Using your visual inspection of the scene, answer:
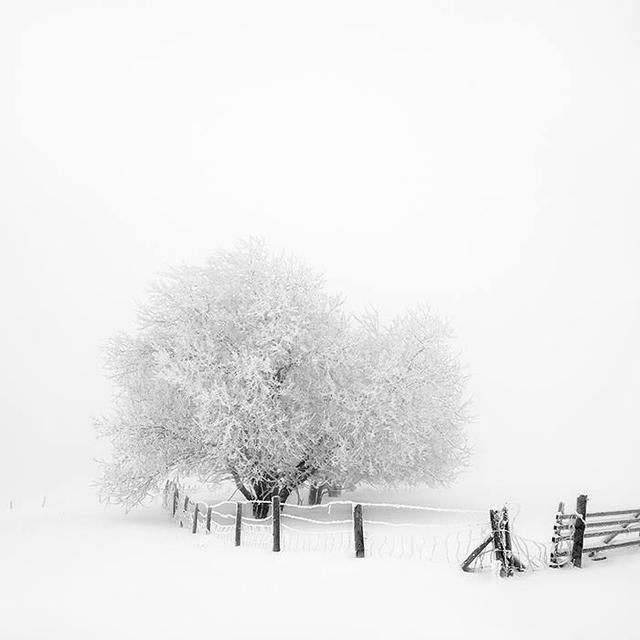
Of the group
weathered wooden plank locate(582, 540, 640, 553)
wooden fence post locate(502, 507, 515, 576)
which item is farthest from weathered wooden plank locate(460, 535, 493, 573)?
weathered wooden plank locate(582, 540, 640, 553)

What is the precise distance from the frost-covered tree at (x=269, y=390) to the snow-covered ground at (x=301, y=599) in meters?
6.85

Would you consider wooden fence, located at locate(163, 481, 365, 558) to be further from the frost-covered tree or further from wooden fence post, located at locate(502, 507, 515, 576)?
wooden fence post, located at locate(502, 507, 515, 576)

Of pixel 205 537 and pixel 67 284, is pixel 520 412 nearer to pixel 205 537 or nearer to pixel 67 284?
pixel 205 537

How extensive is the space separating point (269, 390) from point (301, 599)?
1150cm

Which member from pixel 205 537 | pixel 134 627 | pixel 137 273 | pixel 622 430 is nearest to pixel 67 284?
pixel 137 273

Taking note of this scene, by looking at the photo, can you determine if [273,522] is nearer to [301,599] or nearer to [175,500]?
[301,599]

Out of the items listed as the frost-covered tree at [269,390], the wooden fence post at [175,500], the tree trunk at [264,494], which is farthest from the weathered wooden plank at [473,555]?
the wooden fence post at [175,500]

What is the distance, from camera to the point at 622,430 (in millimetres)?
57094

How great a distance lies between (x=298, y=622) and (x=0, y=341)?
10129 centimetres

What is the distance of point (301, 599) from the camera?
34.2 ft

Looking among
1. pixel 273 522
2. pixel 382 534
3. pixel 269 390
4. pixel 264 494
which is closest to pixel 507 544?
pixel 273 522

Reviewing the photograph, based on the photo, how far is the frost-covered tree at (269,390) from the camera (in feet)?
70.1

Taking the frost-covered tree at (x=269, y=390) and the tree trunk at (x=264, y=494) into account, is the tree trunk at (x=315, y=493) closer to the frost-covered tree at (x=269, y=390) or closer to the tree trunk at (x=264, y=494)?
the frost-covered tree at (x=269, y=390)

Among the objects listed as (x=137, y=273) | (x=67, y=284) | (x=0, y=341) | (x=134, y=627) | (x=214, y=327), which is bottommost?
(x=134, y=627)
